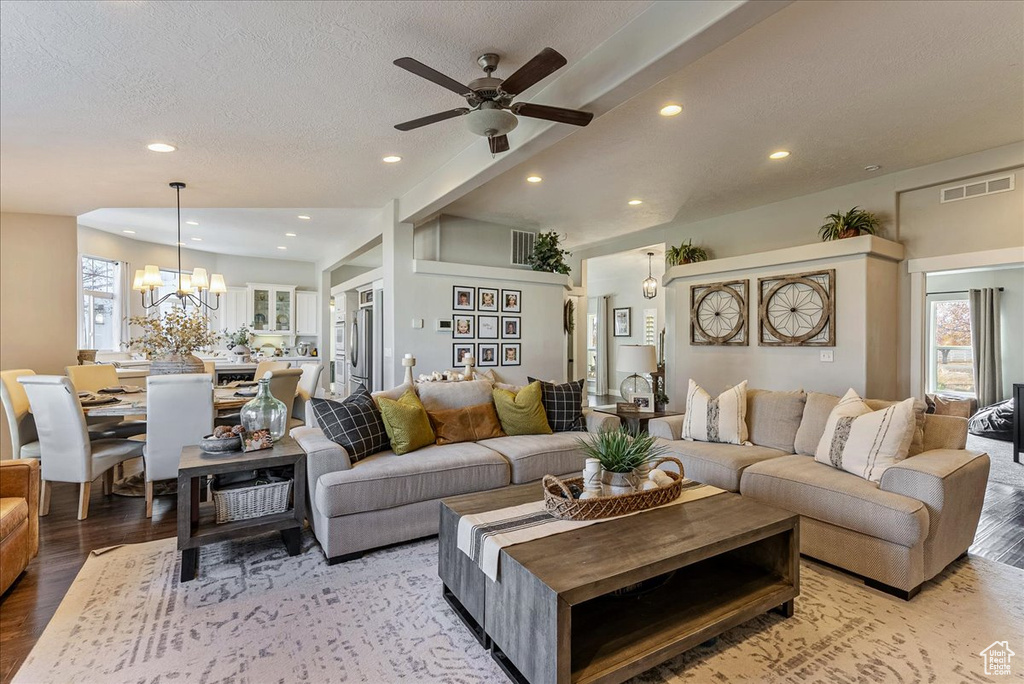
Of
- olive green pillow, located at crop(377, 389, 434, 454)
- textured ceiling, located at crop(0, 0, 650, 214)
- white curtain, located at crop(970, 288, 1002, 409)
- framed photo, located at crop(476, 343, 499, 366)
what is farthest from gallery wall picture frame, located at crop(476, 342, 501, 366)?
white curtain, located at crop(970, 288, 1002, 409)

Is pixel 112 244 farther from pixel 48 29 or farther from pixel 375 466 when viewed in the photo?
pixel 375 466

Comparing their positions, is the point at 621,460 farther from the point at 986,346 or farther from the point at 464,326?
the point at 986,346

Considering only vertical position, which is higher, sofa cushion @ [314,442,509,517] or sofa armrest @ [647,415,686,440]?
sofa armrest @ [647,415,686,440]

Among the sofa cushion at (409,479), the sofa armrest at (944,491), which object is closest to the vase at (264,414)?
the sofa cushion at (409,479)

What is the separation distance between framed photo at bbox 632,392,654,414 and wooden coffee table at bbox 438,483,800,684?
256 centimetres

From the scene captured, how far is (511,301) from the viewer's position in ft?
20.3

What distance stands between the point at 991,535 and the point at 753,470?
5.57 ft

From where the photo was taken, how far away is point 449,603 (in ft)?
7.18

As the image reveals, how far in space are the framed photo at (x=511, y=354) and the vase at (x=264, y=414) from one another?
3.46 meters

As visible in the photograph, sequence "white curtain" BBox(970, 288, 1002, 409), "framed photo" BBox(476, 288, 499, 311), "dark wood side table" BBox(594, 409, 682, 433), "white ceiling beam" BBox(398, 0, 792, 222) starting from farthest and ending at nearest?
"white curtain" BBox(970, 288, 1002, 409) < "framed photo" BBox(476, 288, 499, 311) < "dark wood side table" BBox(594, 409, 682, 433) < "white ceiling beam" BBox(398, 0, 792, 222)

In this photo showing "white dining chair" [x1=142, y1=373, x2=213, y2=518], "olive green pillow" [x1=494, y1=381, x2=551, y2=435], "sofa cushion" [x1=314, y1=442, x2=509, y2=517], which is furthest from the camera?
"olive green pillow" [x1=494, y1=381, x2=551, y2=435]

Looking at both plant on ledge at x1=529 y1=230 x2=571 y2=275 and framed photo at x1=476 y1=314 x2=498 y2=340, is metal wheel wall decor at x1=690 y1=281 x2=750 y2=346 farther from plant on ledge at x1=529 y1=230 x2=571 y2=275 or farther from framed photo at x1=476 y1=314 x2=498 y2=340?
framed photo at x1=476 y1=314 x2=498 y2=340

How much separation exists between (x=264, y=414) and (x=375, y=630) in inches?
58.8

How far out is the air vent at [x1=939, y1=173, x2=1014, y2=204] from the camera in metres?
3.91
